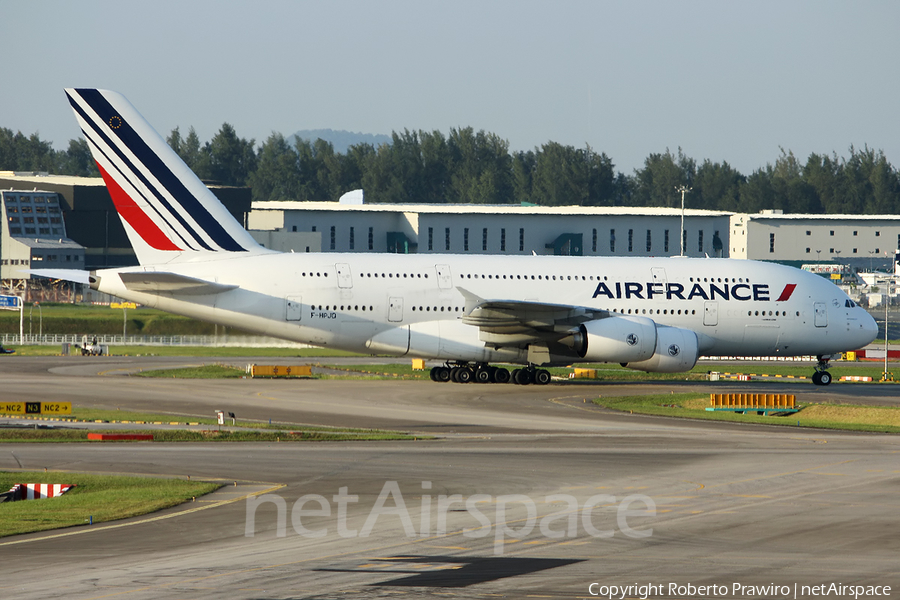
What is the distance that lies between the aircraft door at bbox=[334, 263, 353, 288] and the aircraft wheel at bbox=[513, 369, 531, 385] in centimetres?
858

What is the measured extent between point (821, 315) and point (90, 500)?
3819 centimetres

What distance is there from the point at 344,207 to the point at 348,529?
97.5 metres

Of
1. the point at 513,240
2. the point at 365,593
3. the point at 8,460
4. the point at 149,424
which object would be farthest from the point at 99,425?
the point at 513,240

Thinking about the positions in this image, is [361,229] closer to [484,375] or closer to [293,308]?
[484,375]

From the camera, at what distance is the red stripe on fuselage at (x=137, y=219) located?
44.1 metres

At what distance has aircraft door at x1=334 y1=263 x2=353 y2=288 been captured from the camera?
45.2 m

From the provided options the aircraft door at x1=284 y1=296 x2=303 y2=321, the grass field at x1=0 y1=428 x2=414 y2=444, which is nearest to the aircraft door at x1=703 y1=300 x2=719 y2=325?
the aircraft door at x1=284 y1=296 x2=303 y2=321

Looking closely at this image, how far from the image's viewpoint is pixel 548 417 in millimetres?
36750
